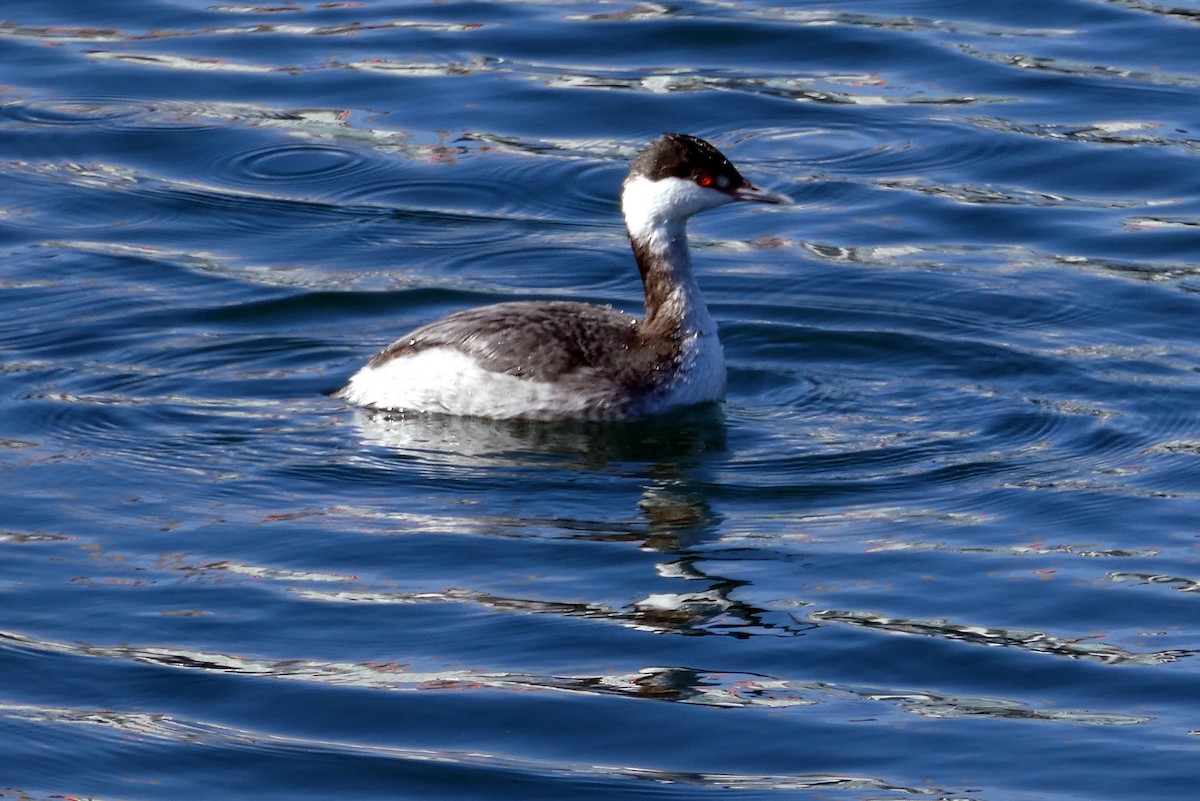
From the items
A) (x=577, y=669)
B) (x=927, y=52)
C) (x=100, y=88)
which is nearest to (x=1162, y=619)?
(x=577, y=669)

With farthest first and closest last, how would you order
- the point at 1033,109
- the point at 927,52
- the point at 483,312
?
the point at 927,52, the point at 1033,109, the point at 483,312

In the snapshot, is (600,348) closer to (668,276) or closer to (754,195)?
(668,276)

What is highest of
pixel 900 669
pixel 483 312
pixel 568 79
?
pixel 568 79

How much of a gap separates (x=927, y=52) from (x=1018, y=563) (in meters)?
8.17

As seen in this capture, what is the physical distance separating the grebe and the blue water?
0.14 metres

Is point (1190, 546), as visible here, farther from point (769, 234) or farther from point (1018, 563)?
point (769, 234)

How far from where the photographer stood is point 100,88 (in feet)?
52.9

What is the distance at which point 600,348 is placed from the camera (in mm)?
10469

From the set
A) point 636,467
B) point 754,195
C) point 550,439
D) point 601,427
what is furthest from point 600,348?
point 754,195

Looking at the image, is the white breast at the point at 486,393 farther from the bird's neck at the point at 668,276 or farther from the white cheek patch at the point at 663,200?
the white cheek patch at the point at 663,200

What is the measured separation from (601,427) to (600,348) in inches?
14.7

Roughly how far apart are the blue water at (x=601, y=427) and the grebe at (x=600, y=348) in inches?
5.6

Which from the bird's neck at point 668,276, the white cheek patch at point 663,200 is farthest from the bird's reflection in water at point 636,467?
the white cheek patch at point 663,200

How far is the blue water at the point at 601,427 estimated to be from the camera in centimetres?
745
